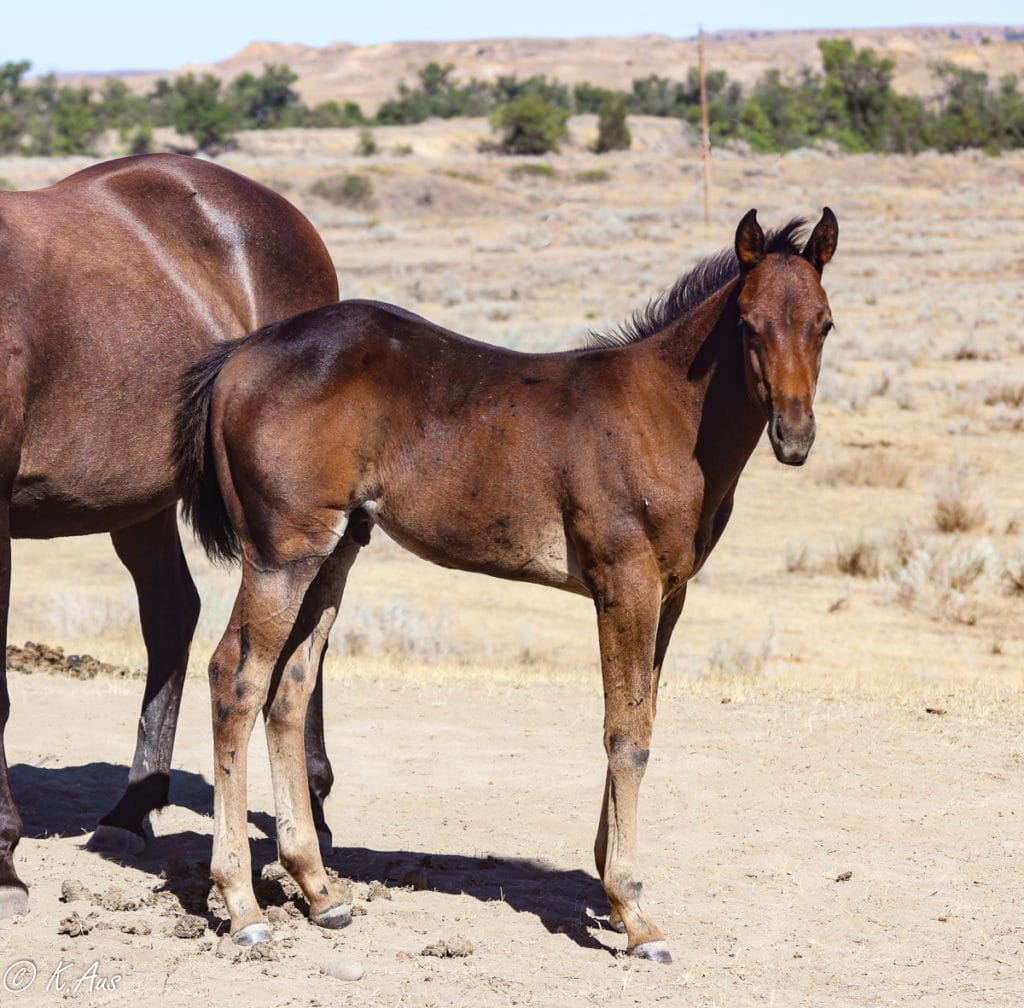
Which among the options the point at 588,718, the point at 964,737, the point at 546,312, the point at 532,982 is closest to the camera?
the point at 532,982

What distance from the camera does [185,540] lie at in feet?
49.9

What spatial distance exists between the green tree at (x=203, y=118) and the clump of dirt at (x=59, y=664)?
6720cm

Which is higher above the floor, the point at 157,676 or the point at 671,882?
the point at 157,676

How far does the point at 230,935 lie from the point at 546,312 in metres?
25.2

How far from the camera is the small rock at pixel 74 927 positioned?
5.23m

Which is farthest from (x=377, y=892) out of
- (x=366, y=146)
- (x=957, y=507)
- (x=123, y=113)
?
(x=123, y=113)

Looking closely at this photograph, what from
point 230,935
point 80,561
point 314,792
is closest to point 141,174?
point 314,792

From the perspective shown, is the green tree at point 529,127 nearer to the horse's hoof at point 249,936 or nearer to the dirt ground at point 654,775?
the dirt ground at point 654,775

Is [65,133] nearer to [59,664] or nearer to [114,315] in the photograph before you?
[59,664]

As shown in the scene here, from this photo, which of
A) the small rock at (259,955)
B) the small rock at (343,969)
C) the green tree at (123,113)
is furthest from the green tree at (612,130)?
the small rock at (343,969)

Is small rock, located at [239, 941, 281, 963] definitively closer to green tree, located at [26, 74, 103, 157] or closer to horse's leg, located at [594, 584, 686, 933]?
horse's leg, located at [594, 584, 686, 933]

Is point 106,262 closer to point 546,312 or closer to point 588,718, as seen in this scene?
point 588,718

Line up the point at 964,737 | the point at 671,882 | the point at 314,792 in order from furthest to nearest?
the point at 964,737
the point at 314,792
the point at 671,882

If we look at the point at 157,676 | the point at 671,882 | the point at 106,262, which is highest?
the point at 106,262
